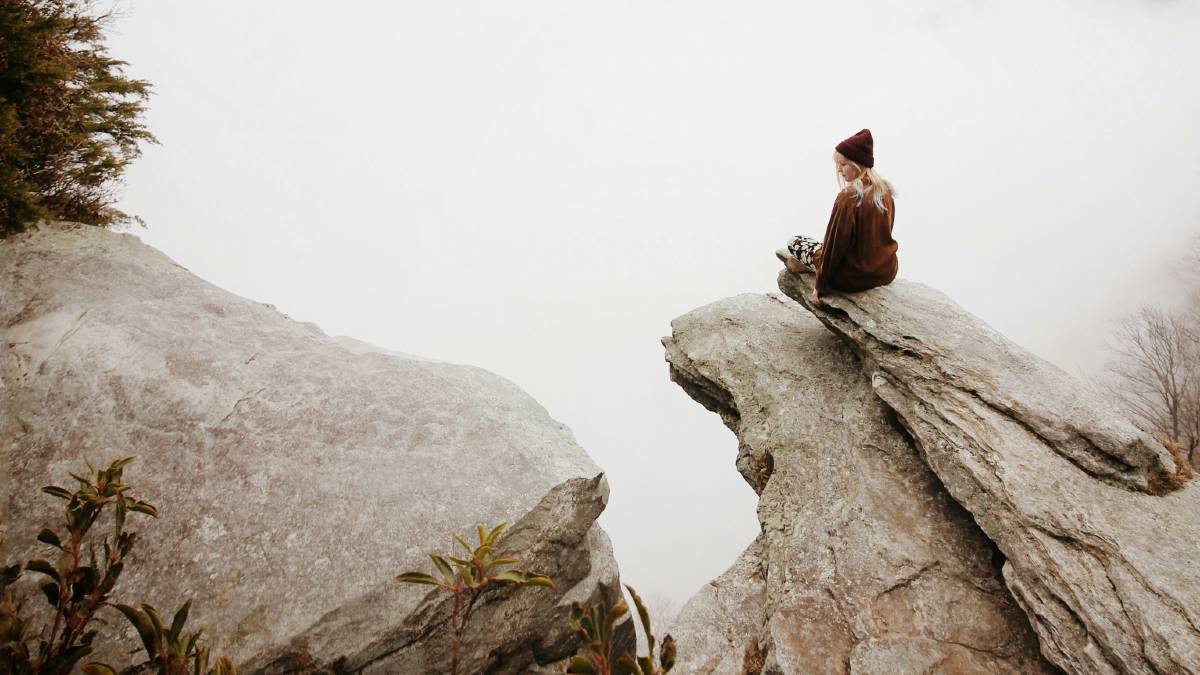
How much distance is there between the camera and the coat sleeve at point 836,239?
28.4 feet

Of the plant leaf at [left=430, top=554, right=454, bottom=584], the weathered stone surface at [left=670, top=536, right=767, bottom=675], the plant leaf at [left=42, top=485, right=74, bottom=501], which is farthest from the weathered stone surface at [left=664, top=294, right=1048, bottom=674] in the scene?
the plant leaf at [left=42, top=485, right=74, bottom=501]

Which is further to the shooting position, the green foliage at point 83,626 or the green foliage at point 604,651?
the green foliage at point 83,626

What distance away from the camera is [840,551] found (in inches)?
309

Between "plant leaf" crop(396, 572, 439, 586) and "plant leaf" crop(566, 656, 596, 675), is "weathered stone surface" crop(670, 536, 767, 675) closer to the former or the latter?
"plant leaf" crop(396, 572, 439, 586)

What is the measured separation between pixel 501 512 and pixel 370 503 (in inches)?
81.7

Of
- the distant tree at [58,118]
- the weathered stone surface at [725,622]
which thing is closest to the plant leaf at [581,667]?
the weathered stone surface at [725,622]

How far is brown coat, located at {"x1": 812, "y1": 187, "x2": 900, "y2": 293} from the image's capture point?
866 cm

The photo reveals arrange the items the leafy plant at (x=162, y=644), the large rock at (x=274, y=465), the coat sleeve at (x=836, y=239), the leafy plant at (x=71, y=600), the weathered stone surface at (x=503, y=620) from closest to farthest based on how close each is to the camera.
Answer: the leafy plant at (x=162, y=644) → the leafy plant at (x=71, y=600) → the weathered stone surface at (x=503, y=620) → the large rock at (x=274, y=465) → the coat sleeve at (x=836, y=239)

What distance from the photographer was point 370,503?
8.05m

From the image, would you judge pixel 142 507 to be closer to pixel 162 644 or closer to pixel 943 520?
pixel 162 644

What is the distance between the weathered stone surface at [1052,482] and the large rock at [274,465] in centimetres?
594

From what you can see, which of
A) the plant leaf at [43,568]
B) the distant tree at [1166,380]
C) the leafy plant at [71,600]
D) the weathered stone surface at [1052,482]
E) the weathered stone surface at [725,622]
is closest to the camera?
the leafy plant at [71,600]

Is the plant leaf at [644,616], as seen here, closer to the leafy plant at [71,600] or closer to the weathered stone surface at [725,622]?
the leafy plant at [71,600]

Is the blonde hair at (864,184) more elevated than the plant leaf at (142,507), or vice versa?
the blonde hair at (864,184)
